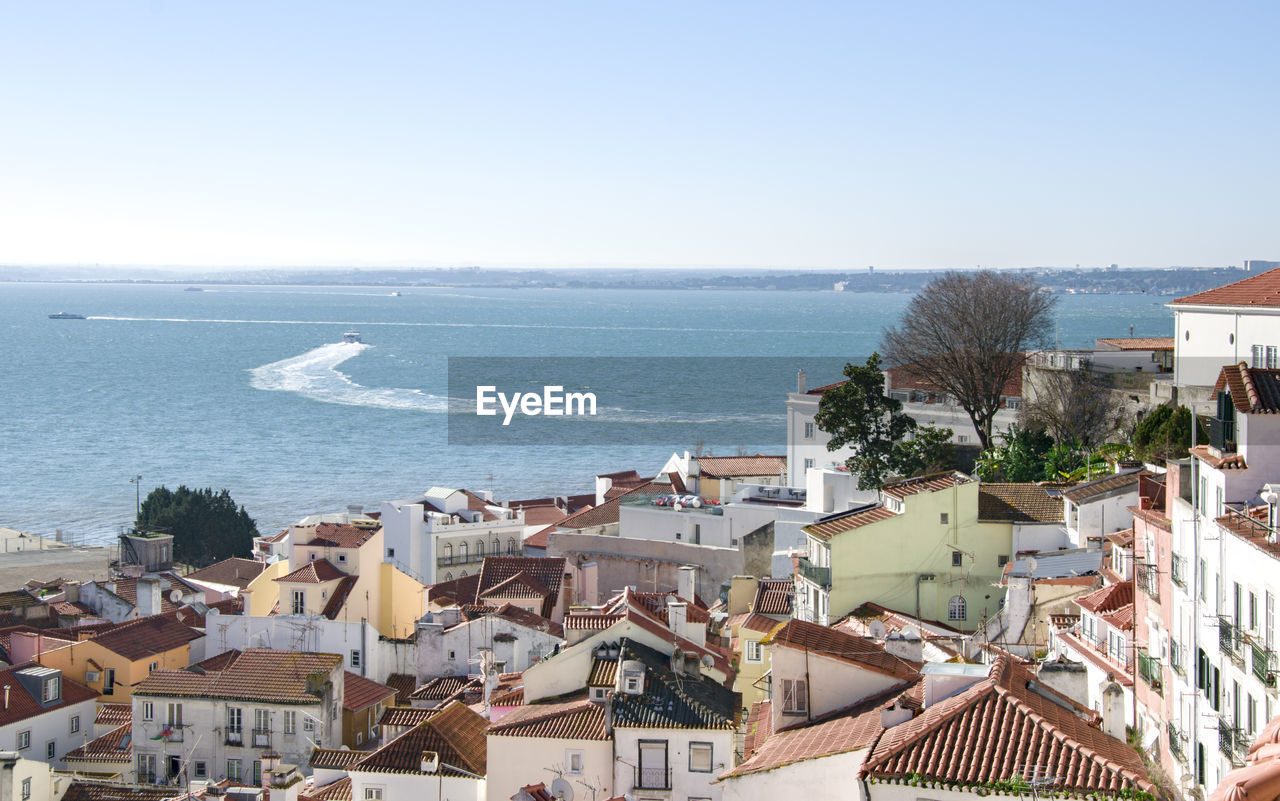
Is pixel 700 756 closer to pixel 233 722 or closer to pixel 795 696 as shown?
pixel 795 696

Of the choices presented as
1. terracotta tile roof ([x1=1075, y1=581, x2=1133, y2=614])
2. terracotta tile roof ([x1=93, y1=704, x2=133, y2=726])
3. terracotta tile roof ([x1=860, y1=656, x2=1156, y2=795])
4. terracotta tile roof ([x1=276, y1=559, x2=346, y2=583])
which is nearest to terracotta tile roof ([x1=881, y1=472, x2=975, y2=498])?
terracotta tile roof ([x1=1075, y1=581, x2=1133, y2=614])

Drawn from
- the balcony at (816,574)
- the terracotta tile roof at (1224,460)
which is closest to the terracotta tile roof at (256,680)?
the balcony at (816,574)

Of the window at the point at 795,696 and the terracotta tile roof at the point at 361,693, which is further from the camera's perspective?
the terracotta tile roof at the point at 361,693

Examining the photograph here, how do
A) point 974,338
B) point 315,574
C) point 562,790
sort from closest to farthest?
1. point 562,790
2. point 315,574
3. point 974,338

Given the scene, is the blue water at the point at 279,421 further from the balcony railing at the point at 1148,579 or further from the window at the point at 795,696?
the window at the point at 795,696

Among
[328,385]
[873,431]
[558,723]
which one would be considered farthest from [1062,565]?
[328,385]
